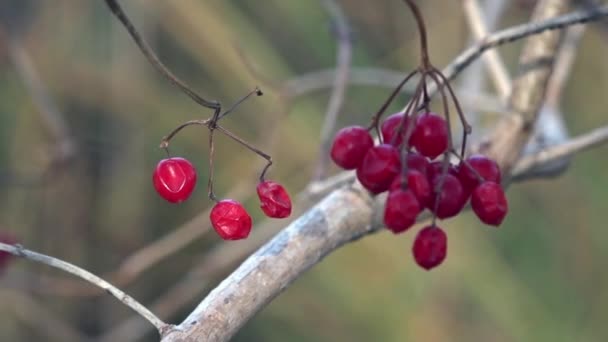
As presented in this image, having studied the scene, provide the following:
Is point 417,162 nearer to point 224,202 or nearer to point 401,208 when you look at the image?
point 401,208

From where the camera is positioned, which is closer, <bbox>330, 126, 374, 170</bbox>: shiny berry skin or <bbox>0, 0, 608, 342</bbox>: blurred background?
<bbox>330, 126, 374, 170</bbox>: shiny berry skin

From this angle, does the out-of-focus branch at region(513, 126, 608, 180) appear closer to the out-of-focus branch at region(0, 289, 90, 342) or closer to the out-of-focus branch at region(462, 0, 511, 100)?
the out-of-focus branch at region(462, 0, 511, 100)

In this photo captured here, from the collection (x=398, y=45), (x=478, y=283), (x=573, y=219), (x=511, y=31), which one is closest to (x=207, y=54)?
(x=398, y=45)

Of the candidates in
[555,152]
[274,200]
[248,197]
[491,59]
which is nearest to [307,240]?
[274,200]

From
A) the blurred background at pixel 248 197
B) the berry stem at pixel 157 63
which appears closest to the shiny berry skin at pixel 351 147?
the berry stem at pixel 157 63

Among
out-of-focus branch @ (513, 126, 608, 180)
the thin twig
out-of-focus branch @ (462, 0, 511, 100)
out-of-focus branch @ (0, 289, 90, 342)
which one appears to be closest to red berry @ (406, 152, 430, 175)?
the thin twig

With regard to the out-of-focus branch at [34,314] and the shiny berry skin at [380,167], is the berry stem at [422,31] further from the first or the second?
the out-of-focus branch at [34,314]
